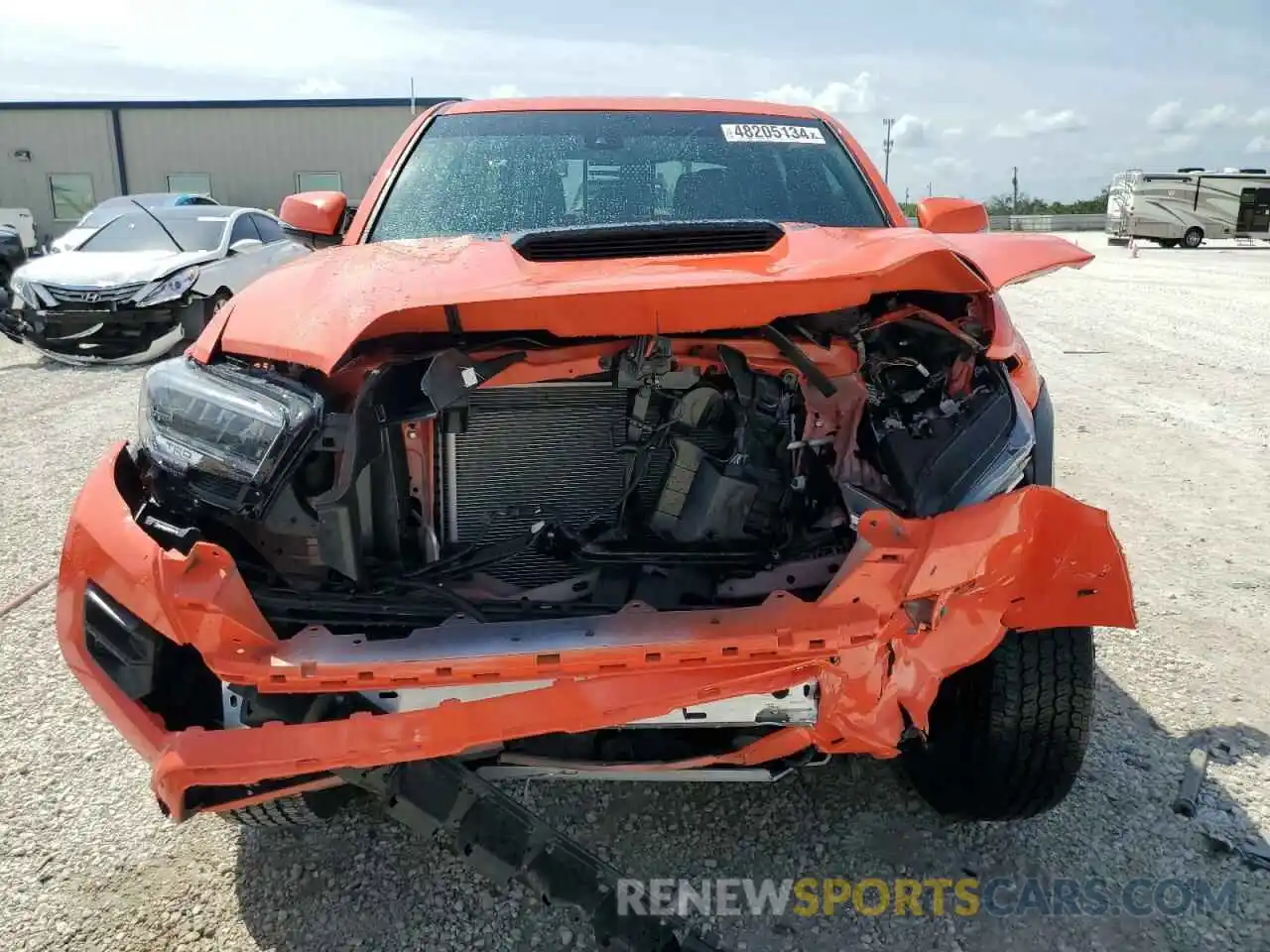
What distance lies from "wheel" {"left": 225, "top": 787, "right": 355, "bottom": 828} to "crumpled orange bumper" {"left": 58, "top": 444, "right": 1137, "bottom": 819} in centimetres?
41

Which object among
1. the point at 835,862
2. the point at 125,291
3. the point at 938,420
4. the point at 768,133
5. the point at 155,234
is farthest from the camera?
the point at 155,234

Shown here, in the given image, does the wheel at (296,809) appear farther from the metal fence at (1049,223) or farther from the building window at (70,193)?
the metal fence at (1049,223)

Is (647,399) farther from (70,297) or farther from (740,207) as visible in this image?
(70,297)

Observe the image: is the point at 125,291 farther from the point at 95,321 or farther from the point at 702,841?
the point at 702,841

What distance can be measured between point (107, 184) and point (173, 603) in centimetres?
3155

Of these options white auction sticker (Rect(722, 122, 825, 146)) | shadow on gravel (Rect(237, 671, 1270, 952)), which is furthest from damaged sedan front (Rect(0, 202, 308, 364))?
shadow on gravel (Rect(237, 671, 1270, 952))

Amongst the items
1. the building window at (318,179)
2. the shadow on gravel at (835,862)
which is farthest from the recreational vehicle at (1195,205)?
the shadow on gravel at (835,862)

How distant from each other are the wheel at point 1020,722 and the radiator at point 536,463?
912mm

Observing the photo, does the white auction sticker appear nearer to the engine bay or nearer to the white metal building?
the engine bay

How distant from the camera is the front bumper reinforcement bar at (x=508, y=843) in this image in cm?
187

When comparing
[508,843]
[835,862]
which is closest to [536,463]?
[508,843]

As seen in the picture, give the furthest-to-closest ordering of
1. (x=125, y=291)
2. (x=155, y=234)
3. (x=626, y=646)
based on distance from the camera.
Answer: (x=155, y=234), (x=125, y=291), (x=626, y=646)

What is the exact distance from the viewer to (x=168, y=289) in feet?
28.7

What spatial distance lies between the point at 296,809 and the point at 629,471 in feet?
3.70
